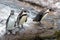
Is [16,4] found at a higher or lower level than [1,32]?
higher

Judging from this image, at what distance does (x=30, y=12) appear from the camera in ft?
19.6

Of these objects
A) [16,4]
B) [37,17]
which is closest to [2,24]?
[37,17]

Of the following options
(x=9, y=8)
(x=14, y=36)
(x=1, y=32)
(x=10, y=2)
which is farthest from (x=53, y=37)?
(x=10, y=2)

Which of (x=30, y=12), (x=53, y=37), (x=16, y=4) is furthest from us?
(x=16, y=4)

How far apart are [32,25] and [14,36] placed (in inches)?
29.9

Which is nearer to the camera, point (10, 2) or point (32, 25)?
point (32, 25)

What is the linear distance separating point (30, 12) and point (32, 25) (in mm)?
717

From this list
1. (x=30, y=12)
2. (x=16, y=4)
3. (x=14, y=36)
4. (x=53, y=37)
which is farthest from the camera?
(x=16, y=4)

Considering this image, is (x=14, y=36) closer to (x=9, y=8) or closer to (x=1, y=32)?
(x=1, y=32)

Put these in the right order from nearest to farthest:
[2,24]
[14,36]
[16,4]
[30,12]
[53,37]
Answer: [53,37], [14,36], [2,24], [30,12], [16,4]

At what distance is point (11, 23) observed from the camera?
4.87 meters

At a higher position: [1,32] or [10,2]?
[10,2]

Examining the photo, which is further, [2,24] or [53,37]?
[2,24]

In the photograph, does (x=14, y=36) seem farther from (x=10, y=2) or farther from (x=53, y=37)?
(x=10, y=2)
